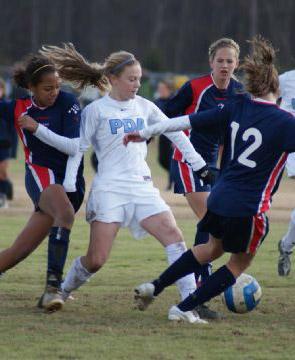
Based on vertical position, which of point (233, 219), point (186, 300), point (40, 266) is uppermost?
point (233, 219)

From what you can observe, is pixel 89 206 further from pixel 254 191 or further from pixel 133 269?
pixel 133 269

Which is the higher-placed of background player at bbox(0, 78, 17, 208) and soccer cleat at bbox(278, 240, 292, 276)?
soccer cleat at bbox(278, 240, 292, 276)

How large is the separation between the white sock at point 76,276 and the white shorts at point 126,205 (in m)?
0.36

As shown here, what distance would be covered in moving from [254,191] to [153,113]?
1.19m

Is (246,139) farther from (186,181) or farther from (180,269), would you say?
(186,181)

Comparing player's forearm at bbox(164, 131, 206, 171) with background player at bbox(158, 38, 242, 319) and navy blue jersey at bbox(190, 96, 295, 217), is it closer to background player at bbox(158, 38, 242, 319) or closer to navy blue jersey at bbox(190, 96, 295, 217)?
navy blue jersey at bbox(190, 96, 295, 217)

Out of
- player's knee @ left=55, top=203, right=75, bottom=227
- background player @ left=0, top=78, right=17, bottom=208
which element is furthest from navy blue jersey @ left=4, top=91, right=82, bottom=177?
background player @ left=0, top=78, right=17, bottom=208

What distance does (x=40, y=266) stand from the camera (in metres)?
9.74

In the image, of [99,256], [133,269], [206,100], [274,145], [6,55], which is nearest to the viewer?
[274,145]

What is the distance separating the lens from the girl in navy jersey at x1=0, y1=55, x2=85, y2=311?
7242 millimetres

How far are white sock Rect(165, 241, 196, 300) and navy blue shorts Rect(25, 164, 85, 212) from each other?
2.78 feet

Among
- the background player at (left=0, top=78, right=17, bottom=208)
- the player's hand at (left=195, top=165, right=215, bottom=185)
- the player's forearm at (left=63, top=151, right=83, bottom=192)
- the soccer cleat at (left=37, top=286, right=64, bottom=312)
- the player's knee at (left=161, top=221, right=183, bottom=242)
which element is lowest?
the background player at (left=0, top=78, right=17, bottom=208)

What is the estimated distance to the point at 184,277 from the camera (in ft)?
23.1

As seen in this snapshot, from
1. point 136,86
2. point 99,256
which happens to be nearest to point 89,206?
point 99,256
